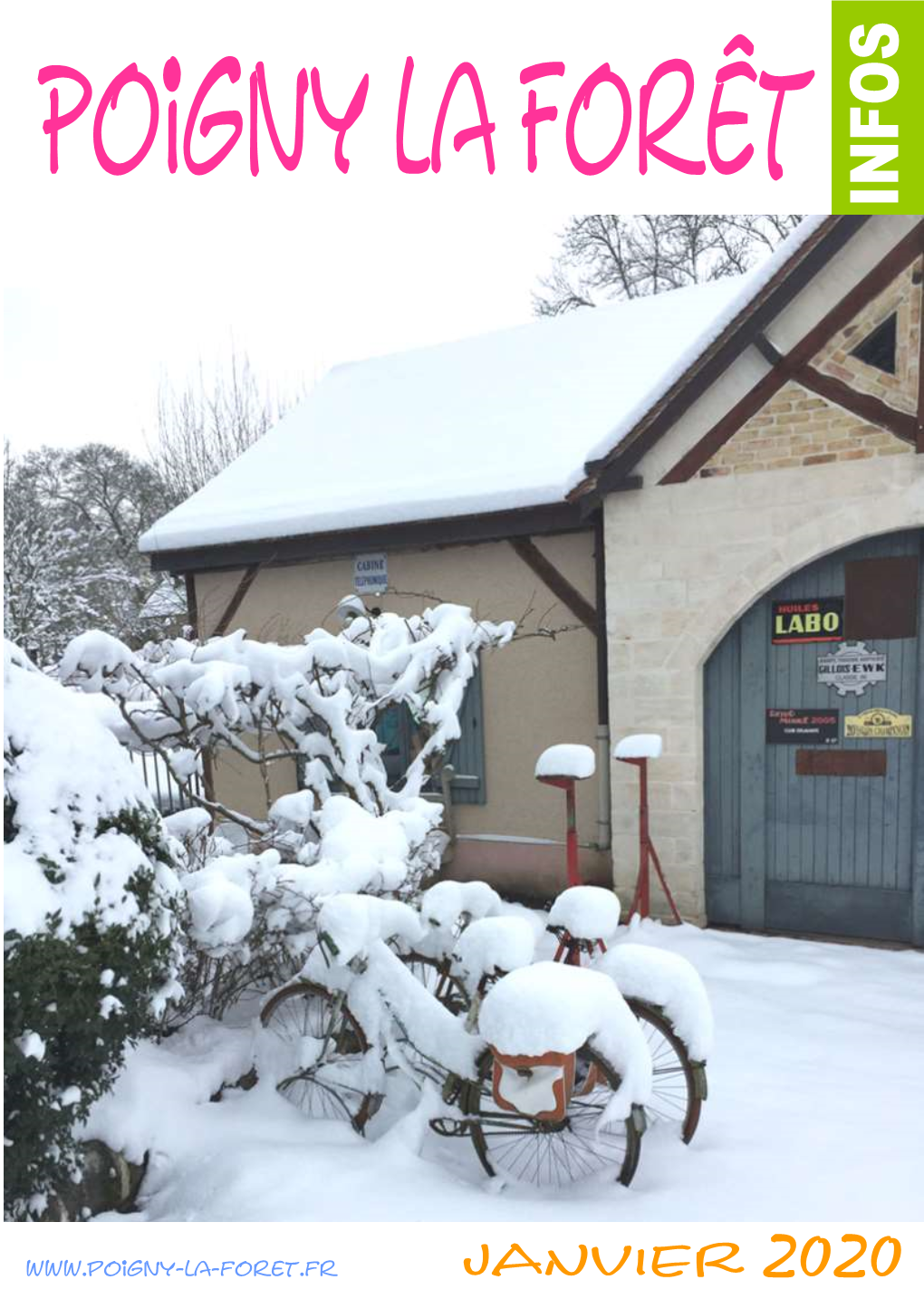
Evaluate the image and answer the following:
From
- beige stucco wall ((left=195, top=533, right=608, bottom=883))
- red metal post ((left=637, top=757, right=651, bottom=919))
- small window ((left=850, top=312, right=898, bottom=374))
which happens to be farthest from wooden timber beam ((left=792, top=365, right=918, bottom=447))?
red metal post ((left=637, top=757, right=651, bottom=919))

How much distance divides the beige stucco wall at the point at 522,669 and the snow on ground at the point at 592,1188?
2562mm

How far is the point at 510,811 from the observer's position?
6223 mm

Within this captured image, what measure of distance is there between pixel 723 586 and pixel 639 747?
110cm

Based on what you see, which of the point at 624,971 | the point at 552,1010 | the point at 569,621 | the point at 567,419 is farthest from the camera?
the point at 567,419

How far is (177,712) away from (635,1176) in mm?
2921

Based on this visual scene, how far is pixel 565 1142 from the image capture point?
2777 millimetres

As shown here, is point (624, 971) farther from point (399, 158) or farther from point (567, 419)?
point (567, 419)

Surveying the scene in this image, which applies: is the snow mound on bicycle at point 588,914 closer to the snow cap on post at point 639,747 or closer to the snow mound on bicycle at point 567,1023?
the snow mound on bicycle at point 567,1023

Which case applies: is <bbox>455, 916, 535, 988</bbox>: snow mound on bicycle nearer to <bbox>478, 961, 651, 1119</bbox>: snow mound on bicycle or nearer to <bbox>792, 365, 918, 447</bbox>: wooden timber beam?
<bbox>478, 961, 651, 1119</bbox>: snow mound on bicycle

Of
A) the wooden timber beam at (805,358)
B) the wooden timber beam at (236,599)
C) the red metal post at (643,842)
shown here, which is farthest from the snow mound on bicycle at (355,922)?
the wooden timber beam at (236,599)

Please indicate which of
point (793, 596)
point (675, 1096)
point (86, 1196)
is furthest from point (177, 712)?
point (793, 596)

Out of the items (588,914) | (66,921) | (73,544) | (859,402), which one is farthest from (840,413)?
(73,544)

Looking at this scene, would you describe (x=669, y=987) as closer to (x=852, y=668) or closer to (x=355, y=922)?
(x=355, y=922)

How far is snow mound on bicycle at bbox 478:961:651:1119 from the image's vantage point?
243 centimetres
